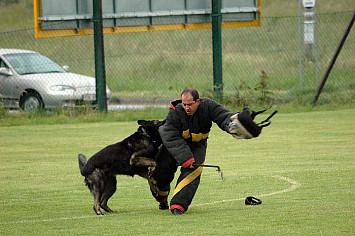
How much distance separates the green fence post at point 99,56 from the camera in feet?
51.3

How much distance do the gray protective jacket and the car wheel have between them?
9753 mm

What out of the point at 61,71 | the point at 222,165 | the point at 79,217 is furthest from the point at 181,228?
the point at 61,71

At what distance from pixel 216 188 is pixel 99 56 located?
27.0ft

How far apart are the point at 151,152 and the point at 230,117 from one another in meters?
1.12

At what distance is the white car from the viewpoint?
16.0 m

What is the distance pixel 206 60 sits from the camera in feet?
93.9

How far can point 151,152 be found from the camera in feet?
23.7

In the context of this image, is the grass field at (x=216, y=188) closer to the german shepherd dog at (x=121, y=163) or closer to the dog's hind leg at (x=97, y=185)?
the dog's hind leg at (x=97, y=185)

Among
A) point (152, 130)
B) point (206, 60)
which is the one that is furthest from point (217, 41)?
point (206, 60)

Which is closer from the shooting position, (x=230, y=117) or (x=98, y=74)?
(x=230, y=117)

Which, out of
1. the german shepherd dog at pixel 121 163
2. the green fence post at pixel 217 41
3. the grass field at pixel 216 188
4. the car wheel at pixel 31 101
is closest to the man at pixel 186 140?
the german shepherd dog at pixel 121 163

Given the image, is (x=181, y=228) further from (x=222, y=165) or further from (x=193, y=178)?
(x=222, y=165)

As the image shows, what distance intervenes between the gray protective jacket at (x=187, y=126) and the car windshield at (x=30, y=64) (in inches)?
411

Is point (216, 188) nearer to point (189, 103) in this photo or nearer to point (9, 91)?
point (189, 103)
